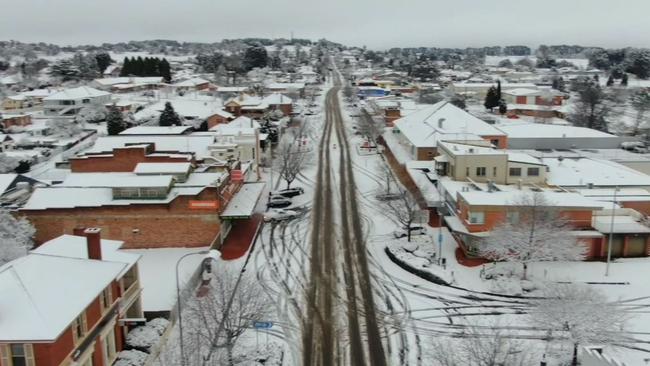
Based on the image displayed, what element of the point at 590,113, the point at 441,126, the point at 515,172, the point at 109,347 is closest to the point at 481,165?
the point at 515,172

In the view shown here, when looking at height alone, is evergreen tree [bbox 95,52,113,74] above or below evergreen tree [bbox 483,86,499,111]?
above

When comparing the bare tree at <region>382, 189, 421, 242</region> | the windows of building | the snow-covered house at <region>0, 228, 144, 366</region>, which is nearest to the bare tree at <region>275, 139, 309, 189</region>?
the bare tree at <region>382, 189, 421, 242</region>

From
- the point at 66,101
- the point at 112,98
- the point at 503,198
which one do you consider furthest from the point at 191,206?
the point at 112,98

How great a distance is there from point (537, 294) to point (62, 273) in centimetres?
2062

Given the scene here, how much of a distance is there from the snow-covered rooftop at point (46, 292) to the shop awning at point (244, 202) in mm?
13126

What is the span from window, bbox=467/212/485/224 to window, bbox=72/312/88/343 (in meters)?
20.5

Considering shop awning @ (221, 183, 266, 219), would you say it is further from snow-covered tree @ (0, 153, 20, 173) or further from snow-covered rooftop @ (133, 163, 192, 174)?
snow-covered tree @ (0, 153, 20, 173)

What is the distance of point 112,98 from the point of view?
91.9m

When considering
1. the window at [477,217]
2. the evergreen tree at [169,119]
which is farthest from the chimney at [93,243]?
the evergreen tree at [169,119]

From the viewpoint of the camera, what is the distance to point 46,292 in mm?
17969

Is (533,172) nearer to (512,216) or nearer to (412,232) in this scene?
(512,216)

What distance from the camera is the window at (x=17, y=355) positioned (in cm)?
1630

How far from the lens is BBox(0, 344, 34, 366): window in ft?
53.5

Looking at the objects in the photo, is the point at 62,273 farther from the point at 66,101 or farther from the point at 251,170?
the point at 66,101
